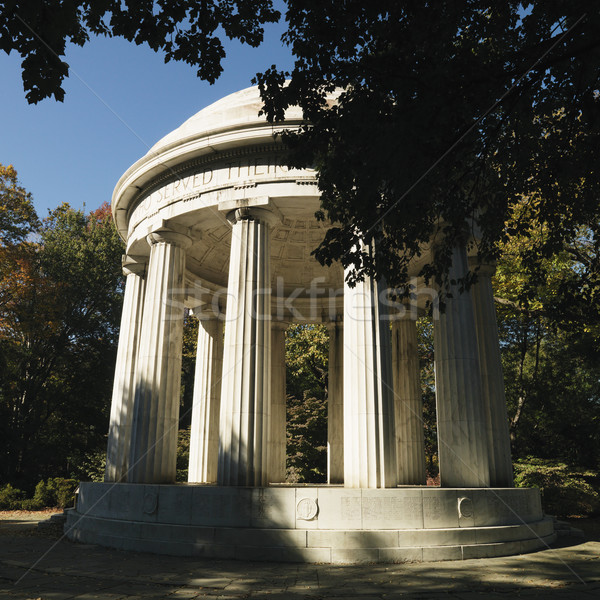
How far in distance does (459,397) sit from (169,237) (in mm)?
16465

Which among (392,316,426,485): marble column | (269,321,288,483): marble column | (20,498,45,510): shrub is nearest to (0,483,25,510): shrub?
(20,498,45,510): shrub

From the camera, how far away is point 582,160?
14.3 meters

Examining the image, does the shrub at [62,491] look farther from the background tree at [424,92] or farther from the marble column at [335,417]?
the background tree at [424,92]

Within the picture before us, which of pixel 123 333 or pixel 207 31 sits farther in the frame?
pixel 123 333

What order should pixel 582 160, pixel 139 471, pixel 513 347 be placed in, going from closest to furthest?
1. pixel 582 160
2. pixel 139 471
3. pixel 513 347

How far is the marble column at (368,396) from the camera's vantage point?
20.2 m

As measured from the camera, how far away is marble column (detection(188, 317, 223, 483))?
1384 inches

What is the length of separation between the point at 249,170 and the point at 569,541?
72.1 ft

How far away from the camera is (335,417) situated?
37406 millimetres

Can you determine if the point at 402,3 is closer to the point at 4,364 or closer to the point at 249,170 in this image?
the point at 249,170

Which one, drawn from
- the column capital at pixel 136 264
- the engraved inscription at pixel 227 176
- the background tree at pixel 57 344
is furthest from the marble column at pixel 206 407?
the background tree at pixel 57 344

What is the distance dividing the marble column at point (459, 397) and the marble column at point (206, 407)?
54.3ft

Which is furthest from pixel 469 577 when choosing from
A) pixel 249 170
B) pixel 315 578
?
pixel 249 170

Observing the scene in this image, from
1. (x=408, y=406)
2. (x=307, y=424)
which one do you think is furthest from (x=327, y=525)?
(x=307, y=424)
